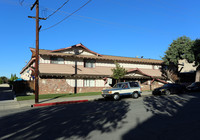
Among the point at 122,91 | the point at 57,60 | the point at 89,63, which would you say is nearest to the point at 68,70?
the point at 57,60

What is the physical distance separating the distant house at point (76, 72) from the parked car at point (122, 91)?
972 cm

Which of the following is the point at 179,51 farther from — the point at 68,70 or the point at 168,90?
the point at 68,70

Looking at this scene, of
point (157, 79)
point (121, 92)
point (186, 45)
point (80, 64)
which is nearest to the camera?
point (121, 92)

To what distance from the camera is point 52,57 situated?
2488 centimetres

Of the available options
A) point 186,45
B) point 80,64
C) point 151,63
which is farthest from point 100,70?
point 186,45

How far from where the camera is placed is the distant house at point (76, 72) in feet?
78.3

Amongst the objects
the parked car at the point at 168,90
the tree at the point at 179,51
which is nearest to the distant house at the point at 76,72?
the tree at the point at 179,51

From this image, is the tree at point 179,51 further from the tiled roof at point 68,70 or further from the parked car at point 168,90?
the parked car at point 168,90

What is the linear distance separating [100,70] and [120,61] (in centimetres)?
446

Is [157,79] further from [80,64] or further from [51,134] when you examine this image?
[51,134]

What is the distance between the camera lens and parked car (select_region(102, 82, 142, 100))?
16134 millimetres

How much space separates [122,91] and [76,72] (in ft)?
35.6

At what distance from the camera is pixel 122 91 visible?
1648 centimetres

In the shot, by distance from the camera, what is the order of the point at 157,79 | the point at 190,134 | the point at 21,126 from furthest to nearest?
the point at 157,79, the point at 21,126, the point at 190,134
